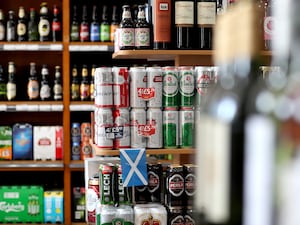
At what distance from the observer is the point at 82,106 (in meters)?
4.52

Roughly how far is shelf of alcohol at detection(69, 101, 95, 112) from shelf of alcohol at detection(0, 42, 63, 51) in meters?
0.43

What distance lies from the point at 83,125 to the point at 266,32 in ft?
7.53

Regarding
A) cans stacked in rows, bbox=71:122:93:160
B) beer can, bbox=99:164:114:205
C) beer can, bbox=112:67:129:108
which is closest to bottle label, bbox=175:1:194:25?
beer can, bbox=112:67:129:108

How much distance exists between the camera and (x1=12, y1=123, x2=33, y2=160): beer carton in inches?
179

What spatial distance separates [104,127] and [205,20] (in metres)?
0.70

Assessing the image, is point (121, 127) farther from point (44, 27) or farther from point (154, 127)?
point (44, 27)

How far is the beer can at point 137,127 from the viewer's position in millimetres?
2514

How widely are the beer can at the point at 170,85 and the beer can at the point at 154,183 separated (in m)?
0.31

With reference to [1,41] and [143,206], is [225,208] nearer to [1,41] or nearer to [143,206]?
[143,206]

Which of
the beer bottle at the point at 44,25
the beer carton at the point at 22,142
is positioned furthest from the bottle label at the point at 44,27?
the beer carton at the point at 22,142

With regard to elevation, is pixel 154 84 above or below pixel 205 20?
below

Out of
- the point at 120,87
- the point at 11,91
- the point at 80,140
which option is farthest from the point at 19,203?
the point at 120,87

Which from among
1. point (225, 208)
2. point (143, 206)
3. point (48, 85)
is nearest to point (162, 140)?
point (143, 206)

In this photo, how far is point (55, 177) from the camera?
16.2 feet
